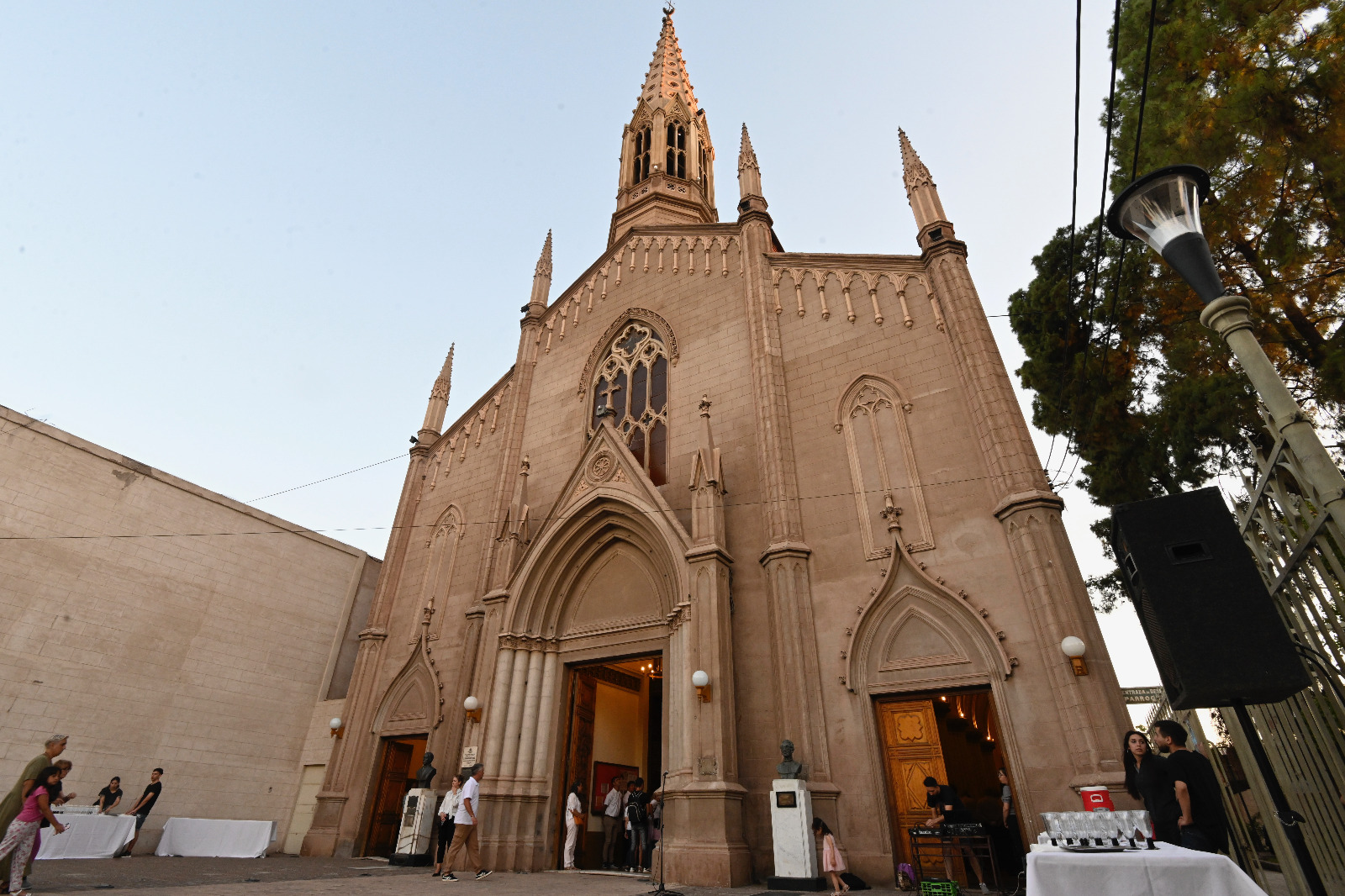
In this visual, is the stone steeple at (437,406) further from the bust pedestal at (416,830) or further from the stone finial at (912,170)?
the stone finial at (912,170)

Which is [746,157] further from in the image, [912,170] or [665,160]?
[665,160]

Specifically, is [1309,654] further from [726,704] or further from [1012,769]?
[726,704]

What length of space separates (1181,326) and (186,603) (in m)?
23.5

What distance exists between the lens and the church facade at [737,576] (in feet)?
32.7

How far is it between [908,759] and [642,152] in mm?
23636

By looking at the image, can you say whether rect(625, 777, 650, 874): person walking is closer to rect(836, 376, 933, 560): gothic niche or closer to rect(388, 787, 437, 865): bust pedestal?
rect(388, 787, 437, 865): bust pedestal

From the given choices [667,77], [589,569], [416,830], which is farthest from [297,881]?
[667,77]

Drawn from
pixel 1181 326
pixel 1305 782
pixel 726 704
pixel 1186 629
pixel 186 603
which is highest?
pixel 1181 326

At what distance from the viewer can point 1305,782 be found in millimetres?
5840

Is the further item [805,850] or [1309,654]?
[805,850]

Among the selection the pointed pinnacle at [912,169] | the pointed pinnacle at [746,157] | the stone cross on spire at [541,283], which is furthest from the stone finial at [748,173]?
the stone cross on spire at [541,283]

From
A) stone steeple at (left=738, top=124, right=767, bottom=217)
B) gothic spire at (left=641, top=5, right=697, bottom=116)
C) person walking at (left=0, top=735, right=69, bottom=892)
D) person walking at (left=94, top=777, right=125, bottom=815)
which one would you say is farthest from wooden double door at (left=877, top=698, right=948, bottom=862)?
gothic spire at (left=641, top=5, right=697, bottom=116)

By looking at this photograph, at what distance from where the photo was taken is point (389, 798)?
15141 millimetres

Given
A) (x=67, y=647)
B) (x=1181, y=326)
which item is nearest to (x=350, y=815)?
(x=67, y=647)
